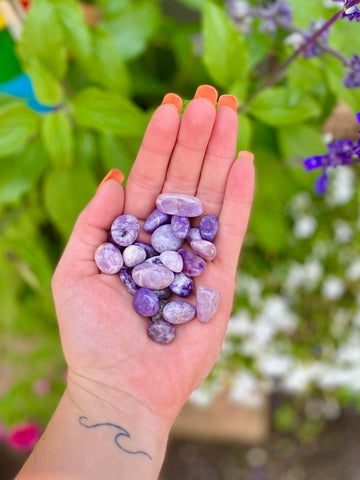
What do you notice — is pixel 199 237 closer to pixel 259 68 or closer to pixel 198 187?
→ pixel 198 187

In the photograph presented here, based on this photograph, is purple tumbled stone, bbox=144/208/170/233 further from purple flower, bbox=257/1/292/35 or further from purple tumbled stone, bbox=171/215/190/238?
purple flower, bbox=257/1/292/35

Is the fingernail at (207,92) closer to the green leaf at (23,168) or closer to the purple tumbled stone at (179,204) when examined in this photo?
the purple tumbled stone at (179,204)

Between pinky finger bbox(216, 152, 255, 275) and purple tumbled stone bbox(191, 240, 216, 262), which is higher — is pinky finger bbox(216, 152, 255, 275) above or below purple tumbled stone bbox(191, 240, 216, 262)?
above

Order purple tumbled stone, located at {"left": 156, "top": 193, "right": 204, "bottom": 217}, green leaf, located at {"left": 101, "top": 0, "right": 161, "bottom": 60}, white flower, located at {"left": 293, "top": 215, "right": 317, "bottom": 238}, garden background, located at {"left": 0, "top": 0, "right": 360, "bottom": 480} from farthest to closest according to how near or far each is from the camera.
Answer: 1. white flower, located at {"left": 293, "top": 215, "right": 317, "bottom": 238}
2. green leaf, located at {"left": 101, "top": 0, "right": 161, "bottom": 60}
3. garden background, located at {"left": 0, "top": 0, "right": 360, "bottom": 480}
4. purple tumbled stone, located at {"left": 156, "top": 193, "right": 204, "bottom": 217}

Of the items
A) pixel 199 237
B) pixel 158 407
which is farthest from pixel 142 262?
pixel 158 407

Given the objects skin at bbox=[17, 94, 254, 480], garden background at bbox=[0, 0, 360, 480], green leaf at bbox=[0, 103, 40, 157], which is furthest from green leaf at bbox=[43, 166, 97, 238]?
skin at bbox=[17, 94, 254, 480]

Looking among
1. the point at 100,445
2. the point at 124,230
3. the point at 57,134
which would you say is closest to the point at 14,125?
the point at 57,134

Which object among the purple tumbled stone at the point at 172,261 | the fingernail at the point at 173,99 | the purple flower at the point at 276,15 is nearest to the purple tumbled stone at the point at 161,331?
the purple tumbled stone at the point at 172,261
